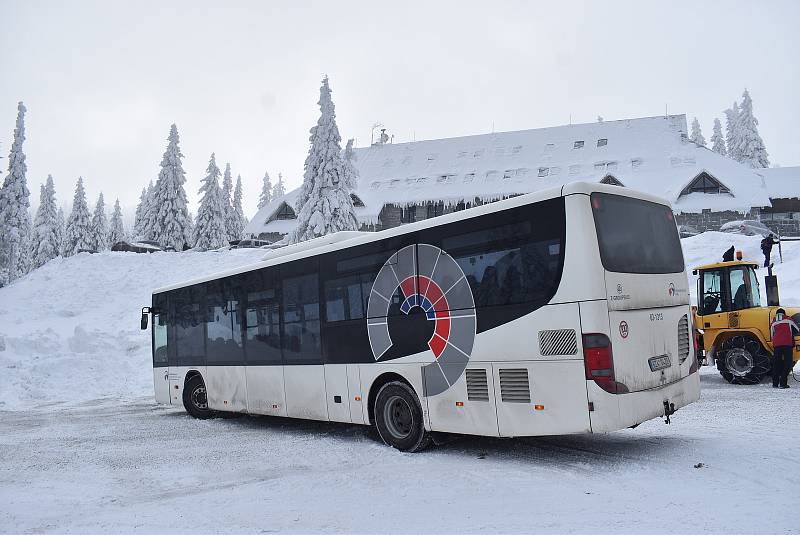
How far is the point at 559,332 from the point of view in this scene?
7000 millimetres

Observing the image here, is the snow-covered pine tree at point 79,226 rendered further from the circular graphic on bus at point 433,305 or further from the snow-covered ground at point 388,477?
the circular graphic on bus at point 433,305

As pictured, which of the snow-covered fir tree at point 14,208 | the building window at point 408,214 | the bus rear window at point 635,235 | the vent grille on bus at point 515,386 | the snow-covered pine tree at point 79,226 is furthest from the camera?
the snow-covered pine tree at point 79,226

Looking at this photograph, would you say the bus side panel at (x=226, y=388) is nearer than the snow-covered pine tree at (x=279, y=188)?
Yes

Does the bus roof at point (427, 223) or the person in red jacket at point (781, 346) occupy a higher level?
the bus roof at point (427, 223)

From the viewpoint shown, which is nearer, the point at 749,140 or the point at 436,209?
the point at 436,209

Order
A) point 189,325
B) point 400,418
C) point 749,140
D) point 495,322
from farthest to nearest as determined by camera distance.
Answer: point 749,140 < point 189,325 < point 400,418 < point 495,322

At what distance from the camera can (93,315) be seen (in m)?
33.2

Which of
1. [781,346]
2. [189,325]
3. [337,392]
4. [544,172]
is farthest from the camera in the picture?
[544,172]

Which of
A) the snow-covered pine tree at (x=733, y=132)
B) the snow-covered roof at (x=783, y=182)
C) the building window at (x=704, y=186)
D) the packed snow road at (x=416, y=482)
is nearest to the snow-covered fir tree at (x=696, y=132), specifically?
the snow-covered pine tree at (x=733, y=132)

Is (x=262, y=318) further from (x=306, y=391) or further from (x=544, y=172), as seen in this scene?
(x=544, y=172)

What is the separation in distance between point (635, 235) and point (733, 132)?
8009cm

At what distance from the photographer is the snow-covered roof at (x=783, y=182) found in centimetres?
4562

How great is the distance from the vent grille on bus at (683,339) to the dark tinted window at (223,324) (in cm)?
803

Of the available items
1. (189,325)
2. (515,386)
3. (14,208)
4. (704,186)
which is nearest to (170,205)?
(14,208)
